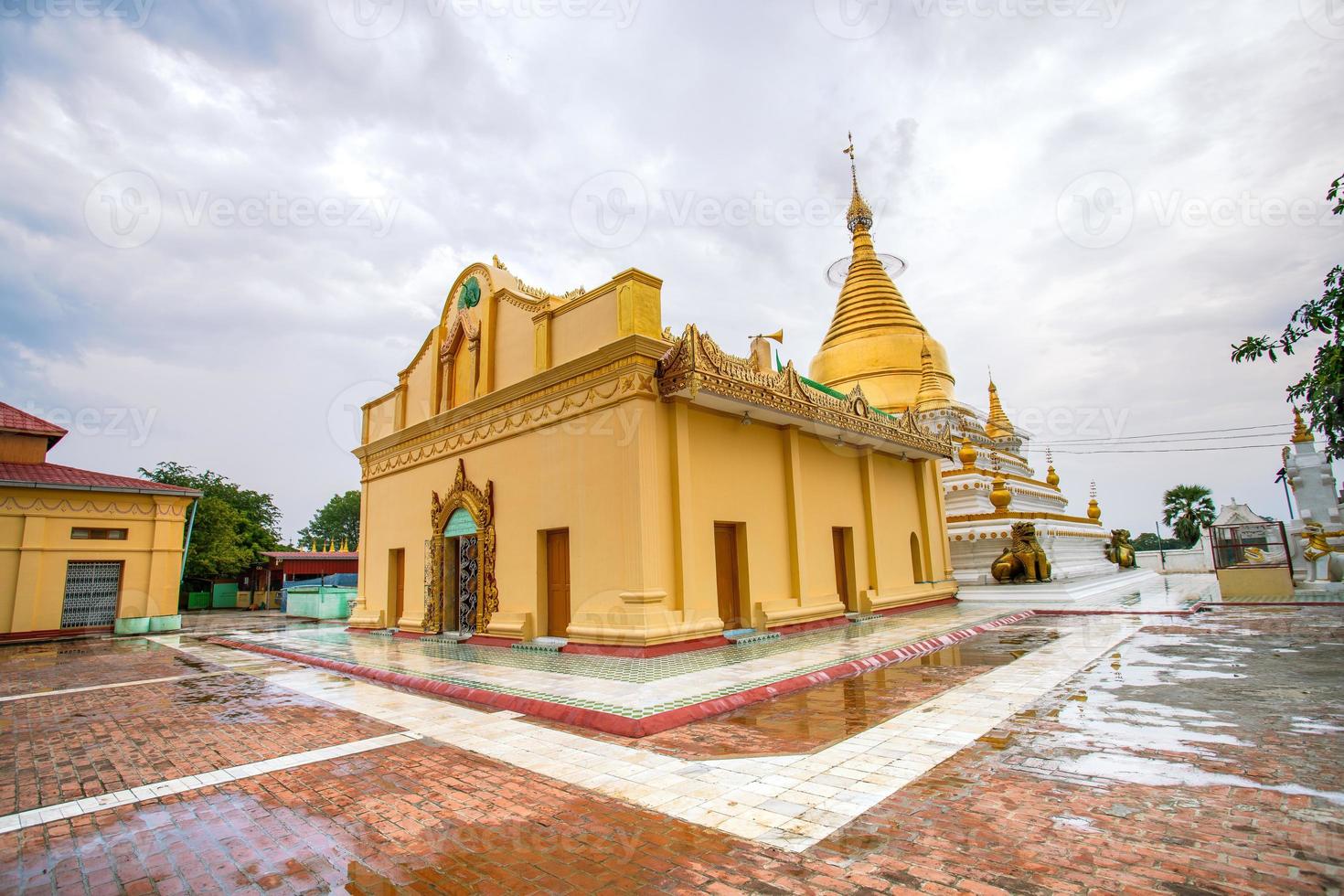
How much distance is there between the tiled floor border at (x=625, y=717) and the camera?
18.9 feet

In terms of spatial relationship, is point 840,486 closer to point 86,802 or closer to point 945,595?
point 945,595

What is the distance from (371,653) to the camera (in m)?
11.1

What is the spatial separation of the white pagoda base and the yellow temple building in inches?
71.3

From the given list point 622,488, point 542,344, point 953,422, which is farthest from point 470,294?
point 953,422

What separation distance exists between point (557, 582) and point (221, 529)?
28723mm

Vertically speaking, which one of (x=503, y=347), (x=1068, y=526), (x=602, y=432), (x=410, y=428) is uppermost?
(x=503, y=347)

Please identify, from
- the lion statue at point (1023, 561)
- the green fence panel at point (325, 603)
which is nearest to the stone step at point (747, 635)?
the lion statue at point (1023, 561)

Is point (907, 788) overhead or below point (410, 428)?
below

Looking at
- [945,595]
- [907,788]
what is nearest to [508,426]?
[907,788]

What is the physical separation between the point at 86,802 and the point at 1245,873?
6517 mm

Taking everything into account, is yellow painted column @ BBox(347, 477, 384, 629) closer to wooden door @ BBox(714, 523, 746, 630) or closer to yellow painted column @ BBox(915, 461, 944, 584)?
wooden door @ BBox(714, 523, 746, 630)

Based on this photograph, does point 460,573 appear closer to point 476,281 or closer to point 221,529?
point 476,281

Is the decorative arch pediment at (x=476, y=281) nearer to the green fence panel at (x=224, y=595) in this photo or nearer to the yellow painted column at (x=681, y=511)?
the yellow painted column at (x=681, y=511)

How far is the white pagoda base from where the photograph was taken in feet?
53.6
